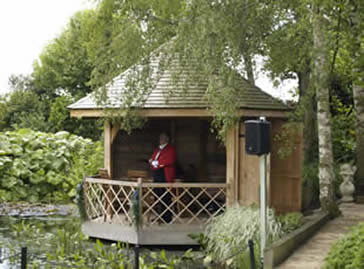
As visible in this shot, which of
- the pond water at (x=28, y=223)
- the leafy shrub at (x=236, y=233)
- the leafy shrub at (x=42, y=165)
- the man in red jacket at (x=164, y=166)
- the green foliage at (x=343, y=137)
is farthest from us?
the leafy shrub at (x=42, y=165)

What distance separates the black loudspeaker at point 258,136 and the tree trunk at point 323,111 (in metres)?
2.50

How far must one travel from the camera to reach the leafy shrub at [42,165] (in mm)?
19500

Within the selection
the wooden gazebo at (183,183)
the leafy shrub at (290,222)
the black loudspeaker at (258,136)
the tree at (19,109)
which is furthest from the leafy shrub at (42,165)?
the black loudspeaker at (258,136)

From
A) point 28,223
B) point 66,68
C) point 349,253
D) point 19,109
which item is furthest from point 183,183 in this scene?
point 66,68

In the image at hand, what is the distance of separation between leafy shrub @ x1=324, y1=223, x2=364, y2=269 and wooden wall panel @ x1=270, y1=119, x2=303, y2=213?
4888 millimetres

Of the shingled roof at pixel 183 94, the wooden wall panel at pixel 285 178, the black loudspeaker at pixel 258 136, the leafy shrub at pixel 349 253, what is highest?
the shingled roof at pixel 183 94

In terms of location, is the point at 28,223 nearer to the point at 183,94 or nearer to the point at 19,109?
the point at 183,94

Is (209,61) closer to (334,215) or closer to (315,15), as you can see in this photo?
(315,15)

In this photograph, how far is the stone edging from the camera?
Answer: 8656mm

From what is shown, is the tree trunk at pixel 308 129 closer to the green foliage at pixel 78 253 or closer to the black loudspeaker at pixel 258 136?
the green foliage at pixel 78 253

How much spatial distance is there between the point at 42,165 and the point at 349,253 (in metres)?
14.3

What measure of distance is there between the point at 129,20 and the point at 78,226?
16.1 feet

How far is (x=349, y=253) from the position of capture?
7457 millimetres

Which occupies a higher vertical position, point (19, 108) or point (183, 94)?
point (19, 108)
